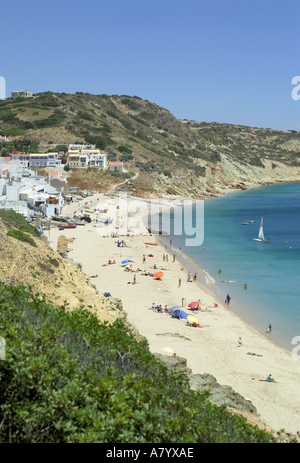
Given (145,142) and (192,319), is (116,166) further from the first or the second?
(192,319)

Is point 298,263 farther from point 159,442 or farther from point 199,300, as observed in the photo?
point 159,442

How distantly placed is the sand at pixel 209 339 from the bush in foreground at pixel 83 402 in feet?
21.3

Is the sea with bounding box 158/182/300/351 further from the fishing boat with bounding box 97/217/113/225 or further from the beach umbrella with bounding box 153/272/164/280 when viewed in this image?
the fishing boat with bounding box 97/217/113/225

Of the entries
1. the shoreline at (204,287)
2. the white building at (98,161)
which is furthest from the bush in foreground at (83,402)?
the white building at (98,161)

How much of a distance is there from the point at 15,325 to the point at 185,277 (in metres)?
23.6

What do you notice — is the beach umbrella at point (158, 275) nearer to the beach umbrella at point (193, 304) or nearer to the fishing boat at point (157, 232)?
the beach umbrella at point (193, 304)

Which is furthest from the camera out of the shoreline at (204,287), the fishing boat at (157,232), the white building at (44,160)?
the white building at (44,160)

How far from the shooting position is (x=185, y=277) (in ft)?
100

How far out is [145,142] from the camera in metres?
107

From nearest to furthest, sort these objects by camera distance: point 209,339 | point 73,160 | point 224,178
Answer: point 209,339 < point 73,160 < point 224,178

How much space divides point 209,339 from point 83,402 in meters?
13.4

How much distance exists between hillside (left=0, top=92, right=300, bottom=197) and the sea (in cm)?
1961

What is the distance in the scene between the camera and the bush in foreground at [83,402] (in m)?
6.43

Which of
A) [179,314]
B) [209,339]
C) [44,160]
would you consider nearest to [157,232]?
[179,314]
